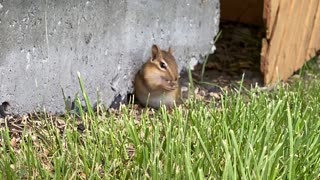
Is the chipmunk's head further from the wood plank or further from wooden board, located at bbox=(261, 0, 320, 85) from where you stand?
the wood plank

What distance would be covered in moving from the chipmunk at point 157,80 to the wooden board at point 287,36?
0.74 meters

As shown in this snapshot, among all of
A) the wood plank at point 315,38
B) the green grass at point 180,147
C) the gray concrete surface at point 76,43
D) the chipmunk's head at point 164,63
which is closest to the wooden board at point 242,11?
the wood plank at point 315,38

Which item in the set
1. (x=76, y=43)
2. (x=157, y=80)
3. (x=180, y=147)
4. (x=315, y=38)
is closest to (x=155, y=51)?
(x=157, y=80)

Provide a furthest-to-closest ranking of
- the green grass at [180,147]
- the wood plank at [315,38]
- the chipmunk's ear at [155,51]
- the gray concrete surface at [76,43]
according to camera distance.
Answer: the wood plank at [315,38], the chipmunk's ear at [155,51], the gray concrete surface at [76,43], the green grass at [180,147]

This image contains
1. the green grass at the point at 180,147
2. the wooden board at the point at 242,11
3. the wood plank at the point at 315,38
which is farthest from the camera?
the wooden board at the point at 242,11

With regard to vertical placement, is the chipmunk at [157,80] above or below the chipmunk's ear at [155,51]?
below

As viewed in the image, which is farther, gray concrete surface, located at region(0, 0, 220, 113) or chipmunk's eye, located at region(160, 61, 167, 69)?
chipmunk's eye, located at region(160, 61, 167, 69)

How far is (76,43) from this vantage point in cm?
487

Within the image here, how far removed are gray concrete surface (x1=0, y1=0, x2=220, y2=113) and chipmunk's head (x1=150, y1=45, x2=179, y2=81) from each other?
0.11 meters

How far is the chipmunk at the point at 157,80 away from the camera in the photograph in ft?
17.9

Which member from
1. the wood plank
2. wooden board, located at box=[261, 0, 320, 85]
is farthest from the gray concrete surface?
the wood plank

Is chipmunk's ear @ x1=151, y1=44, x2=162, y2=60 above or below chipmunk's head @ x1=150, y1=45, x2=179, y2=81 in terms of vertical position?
above

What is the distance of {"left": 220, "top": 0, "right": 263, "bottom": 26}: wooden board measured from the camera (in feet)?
27.3

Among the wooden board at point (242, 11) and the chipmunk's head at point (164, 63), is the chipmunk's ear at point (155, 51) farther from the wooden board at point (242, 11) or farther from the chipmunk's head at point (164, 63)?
the wooden board at point (242, 11)
